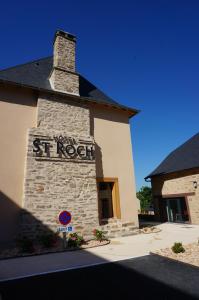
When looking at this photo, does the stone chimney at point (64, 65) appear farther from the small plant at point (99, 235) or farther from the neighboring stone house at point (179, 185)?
the neighboring stone house at point (179, 185)

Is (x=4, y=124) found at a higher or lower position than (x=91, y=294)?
higher

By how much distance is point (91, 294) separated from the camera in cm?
443

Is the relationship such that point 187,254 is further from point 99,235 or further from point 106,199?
point 106,199

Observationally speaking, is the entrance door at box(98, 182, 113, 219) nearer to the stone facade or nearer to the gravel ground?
the gravel ground

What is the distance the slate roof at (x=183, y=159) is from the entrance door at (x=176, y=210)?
2.18 meters

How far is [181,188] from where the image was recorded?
15.9 metres

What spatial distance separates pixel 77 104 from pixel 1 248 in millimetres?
7802

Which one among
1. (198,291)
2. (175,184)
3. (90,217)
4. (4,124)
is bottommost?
(198,291)

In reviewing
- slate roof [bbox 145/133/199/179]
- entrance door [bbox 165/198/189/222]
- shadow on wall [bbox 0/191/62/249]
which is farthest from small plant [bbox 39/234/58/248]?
slate roof [bbox 145/133/199/179]

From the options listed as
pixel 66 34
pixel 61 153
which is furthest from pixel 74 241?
pixel 66 34

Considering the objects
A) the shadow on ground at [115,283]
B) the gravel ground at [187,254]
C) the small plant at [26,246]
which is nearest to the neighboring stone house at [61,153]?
the small plant at [26,246]

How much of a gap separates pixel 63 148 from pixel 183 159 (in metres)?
10.1

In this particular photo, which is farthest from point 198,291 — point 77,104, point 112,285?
point 77,104

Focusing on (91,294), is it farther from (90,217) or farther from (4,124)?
(4,124)
